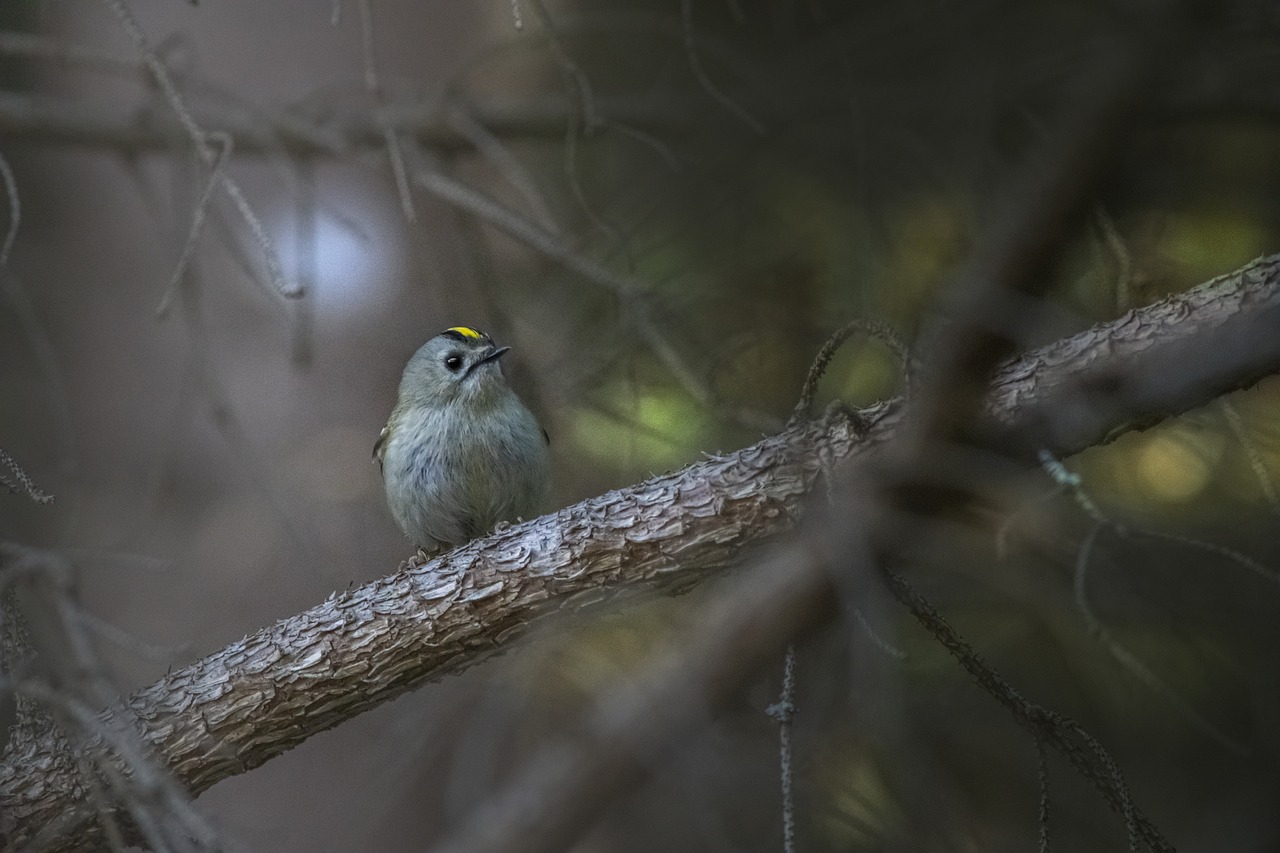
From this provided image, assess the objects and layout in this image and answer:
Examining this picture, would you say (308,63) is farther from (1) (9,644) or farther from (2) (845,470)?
(2) (845,470)

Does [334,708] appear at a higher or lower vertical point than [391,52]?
lower

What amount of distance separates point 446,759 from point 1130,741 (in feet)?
8.18

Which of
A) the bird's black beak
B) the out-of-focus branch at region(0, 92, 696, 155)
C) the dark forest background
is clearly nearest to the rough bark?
the dark forest background

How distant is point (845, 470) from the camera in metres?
2.19

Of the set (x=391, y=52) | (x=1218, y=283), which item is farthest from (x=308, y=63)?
(x=1218, y=283)

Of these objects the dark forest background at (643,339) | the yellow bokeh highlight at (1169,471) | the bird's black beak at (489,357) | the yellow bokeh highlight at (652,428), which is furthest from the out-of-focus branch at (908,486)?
the bird's black beak at (489,357)

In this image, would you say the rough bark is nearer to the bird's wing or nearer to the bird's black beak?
the bird's black beak

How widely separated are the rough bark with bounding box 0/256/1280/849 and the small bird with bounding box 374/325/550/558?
84cm

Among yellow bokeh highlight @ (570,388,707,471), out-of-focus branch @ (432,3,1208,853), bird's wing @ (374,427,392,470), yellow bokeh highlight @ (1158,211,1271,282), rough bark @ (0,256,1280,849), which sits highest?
bird's wing @ (374,427,392,470)

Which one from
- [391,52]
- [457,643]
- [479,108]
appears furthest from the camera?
[391,52]

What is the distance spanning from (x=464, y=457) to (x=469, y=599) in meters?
1.05

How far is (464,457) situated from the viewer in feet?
11.9

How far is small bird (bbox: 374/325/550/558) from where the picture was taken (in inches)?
143

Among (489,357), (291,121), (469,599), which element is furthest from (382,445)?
(469,599)
